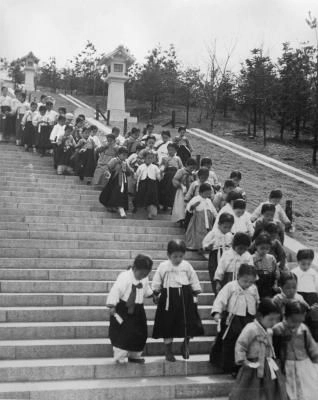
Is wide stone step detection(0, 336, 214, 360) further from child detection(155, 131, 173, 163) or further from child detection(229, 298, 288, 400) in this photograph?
child detection(155, 131, 173, 163)

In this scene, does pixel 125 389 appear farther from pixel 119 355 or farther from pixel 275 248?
pixel 275 248

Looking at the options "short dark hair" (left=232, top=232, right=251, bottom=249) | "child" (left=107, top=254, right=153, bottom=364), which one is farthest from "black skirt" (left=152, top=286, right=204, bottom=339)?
"short dark hair" (left=232, top=232, right=251, bottom=249)

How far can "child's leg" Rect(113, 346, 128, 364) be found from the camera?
5949 mm

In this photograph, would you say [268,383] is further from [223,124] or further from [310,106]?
[223,124]

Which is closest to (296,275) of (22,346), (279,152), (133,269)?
(133,269)

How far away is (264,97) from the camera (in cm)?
2475

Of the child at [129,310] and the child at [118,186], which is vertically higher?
the child at [118,186]

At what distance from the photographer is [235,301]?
598 cm

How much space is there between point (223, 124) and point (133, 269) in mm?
23006

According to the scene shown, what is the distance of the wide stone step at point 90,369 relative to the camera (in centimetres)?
579

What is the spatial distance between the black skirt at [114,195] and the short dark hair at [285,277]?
457 centimetres

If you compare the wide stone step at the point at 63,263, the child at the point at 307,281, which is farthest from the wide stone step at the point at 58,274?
the child at the point at 307,281

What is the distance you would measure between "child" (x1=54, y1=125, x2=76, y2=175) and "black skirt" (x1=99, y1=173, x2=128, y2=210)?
2.57m

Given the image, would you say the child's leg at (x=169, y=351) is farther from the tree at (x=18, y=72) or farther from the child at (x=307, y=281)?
the tree at (x=18, y=72)
